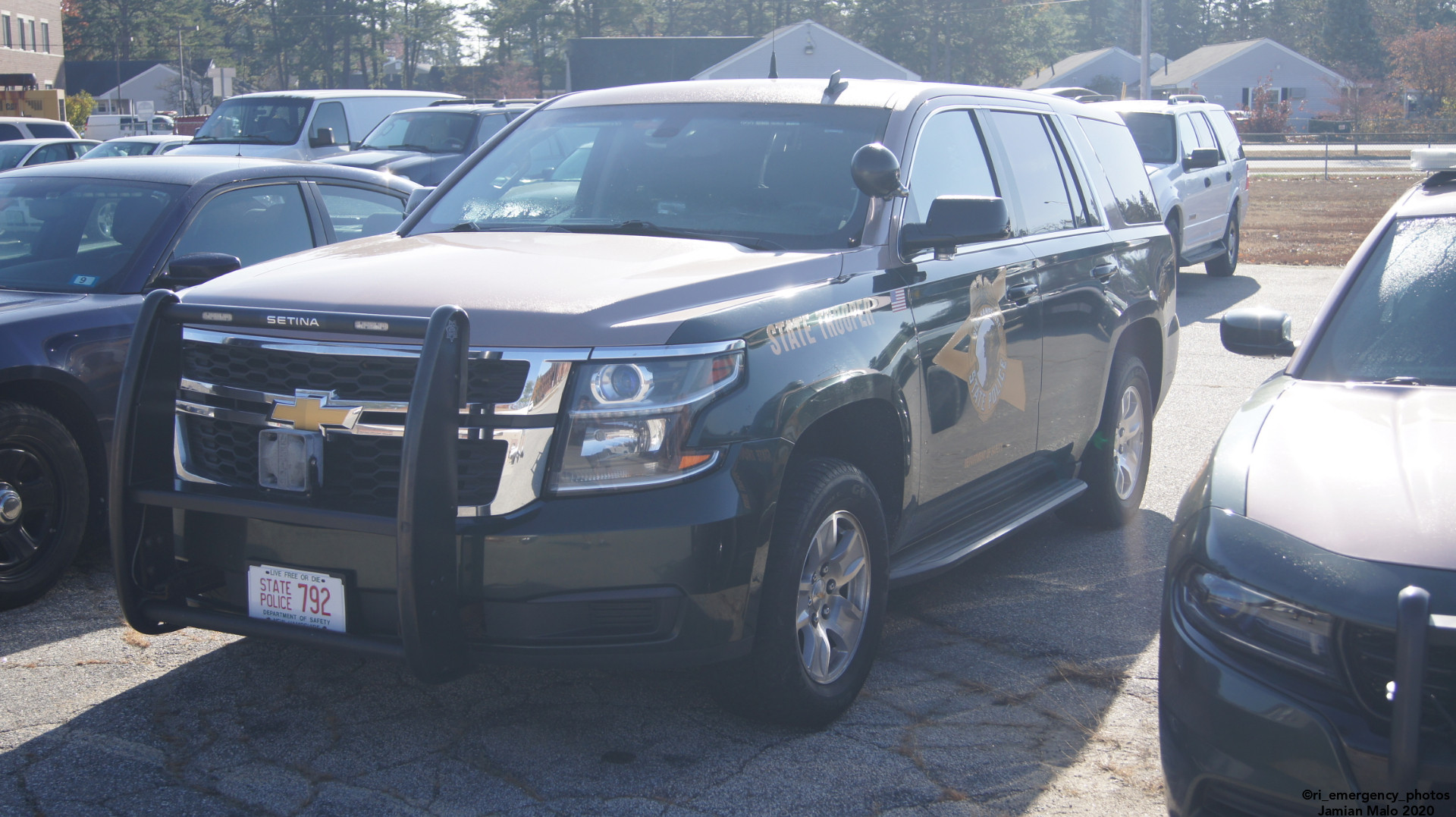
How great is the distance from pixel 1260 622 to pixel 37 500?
14.1 ft

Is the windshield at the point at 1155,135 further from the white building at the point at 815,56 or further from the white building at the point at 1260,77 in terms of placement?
the white building at the point at 1260,77

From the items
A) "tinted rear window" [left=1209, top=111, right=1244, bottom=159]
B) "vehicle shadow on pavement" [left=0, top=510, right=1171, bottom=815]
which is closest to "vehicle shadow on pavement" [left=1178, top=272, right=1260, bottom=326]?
"tinted rear window" [left=1209, top=111, right=1244, bottom=159]

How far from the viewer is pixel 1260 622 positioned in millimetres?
2781

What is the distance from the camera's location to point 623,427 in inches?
131

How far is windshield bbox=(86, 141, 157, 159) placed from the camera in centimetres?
1861

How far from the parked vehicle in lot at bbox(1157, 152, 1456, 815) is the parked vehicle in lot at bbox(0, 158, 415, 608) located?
12.7 ft

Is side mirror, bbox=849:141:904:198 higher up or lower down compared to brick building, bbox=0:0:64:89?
lower down

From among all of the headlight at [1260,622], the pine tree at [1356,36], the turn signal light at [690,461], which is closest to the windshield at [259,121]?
the turn signal light at [690,461]

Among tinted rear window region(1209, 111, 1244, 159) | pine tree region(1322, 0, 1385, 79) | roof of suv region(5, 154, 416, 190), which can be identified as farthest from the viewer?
pine tree region(1322, 0, 1385, 79)

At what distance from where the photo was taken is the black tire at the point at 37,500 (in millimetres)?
4824

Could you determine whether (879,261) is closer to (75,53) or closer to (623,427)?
(623,427)

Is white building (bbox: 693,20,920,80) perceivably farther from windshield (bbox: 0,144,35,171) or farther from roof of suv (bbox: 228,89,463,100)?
windshield (bbox: 0,144,35,171)

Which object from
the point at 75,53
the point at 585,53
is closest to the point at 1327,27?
the point at 585,53

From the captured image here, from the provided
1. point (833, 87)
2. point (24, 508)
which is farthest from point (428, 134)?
point (833, 87)
